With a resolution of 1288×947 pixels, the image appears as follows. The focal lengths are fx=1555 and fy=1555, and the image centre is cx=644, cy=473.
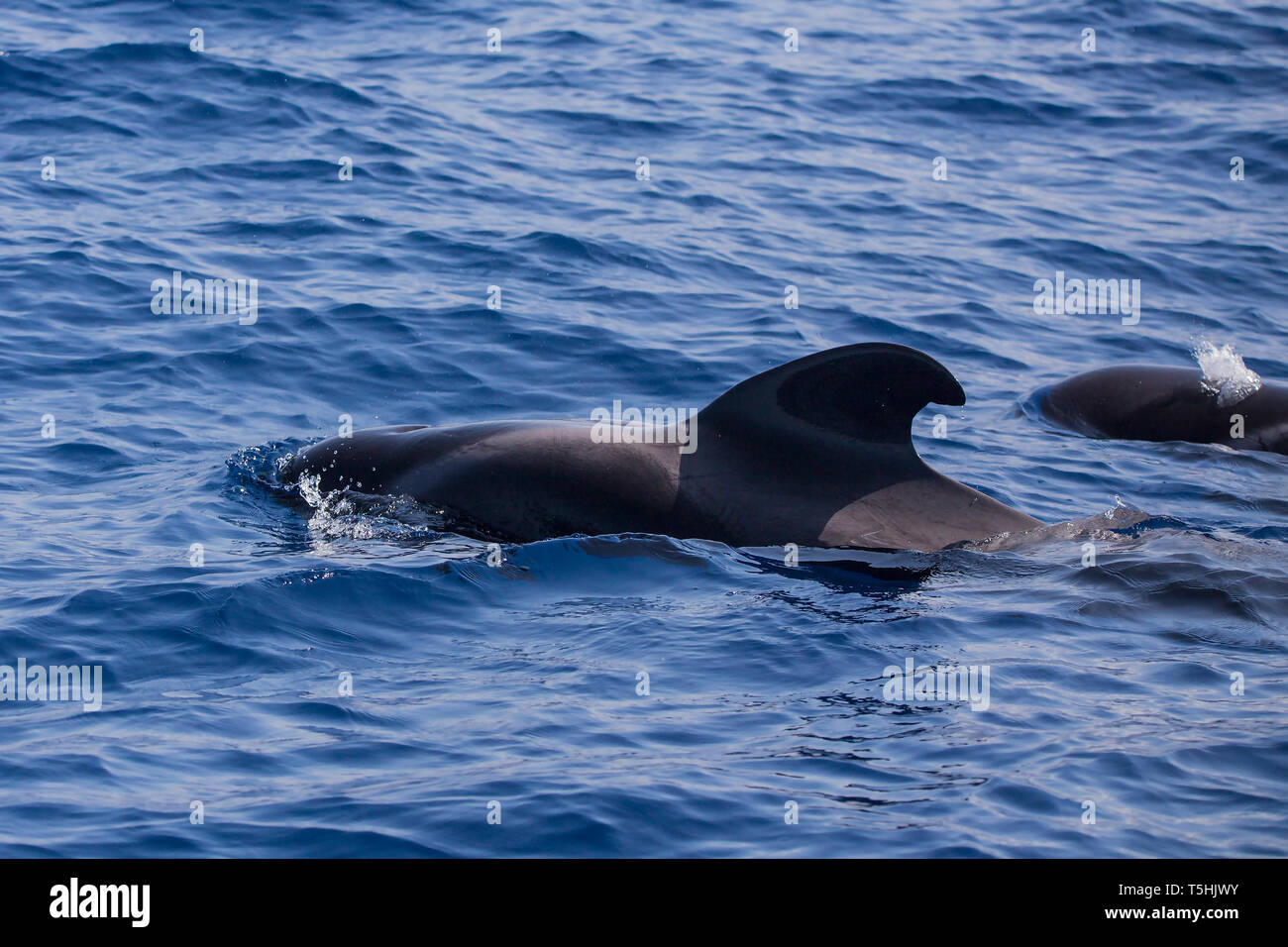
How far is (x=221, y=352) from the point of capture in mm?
14922

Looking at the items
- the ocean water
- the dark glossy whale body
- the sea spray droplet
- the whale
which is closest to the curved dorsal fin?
the whale

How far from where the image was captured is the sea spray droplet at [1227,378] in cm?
1487

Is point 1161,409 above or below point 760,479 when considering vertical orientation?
above

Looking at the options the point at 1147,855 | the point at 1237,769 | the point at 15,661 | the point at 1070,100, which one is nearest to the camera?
the point at 1147,855

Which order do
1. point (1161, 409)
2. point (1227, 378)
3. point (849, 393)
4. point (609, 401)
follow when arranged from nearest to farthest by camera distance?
1. point (849, 393)
2. point (609, 401)
3. point (1161, 409)
4. point (1227, 378)

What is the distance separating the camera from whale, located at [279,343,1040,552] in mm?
9758

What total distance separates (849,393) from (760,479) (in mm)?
830

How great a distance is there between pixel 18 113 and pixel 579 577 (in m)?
15.0

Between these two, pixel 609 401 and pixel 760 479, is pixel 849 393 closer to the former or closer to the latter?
pixel 760 479

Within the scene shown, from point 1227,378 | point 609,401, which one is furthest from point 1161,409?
point 609,401

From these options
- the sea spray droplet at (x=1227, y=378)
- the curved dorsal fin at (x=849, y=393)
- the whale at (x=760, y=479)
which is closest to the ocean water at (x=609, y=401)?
the whale at (x=760, y=479)

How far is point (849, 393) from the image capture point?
9656 mm
